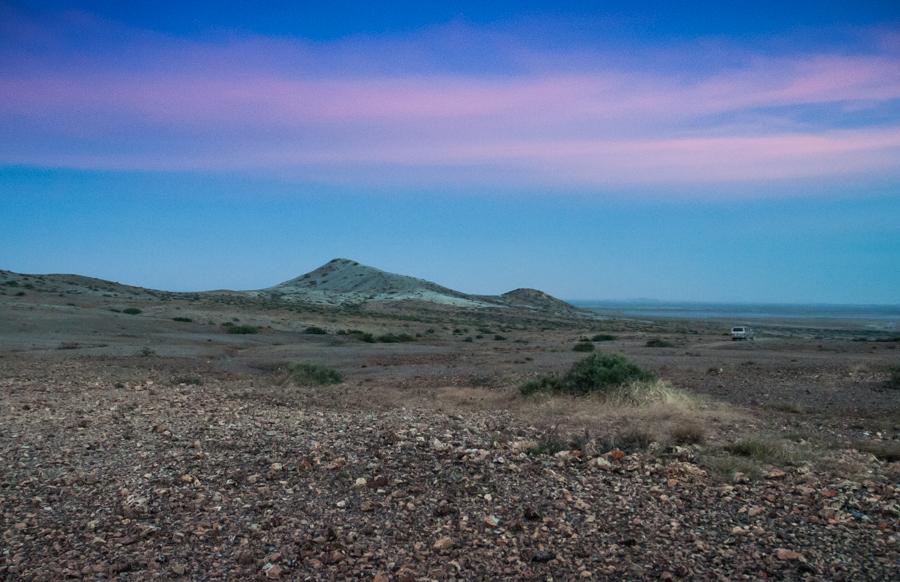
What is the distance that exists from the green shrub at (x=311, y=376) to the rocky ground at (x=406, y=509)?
7734 mm

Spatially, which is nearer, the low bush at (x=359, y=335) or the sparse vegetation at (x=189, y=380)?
the sparse vegetation at (x=189, y=380)

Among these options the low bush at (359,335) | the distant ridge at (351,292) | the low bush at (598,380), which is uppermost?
the distant ridge at (351,292)

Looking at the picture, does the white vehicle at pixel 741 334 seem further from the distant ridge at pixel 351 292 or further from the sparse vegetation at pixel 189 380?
the distant ridge at pixel 351 292

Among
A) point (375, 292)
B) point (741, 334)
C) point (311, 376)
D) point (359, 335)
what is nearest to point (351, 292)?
point (375, 292)

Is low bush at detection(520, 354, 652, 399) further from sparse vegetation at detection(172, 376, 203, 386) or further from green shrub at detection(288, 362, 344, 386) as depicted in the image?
sparse vegetation at detection(172, 376, 203, 386)

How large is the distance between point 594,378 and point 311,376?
26.6 feet

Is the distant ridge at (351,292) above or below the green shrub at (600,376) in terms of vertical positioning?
above

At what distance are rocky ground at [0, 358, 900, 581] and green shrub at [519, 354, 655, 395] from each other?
435cm

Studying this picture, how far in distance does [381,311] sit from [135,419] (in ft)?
226

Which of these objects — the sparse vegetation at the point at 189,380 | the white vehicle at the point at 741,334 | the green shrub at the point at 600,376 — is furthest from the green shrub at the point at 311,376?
the white vehicle at the point at 741,334

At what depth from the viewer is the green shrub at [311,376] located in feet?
60.4

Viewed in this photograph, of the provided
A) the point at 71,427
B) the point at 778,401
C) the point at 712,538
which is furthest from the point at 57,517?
the point at 778,401

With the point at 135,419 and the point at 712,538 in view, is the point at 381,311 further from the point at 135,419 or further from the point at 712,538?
the point at 712,538

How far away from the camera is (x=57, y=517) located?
6.65 meters
